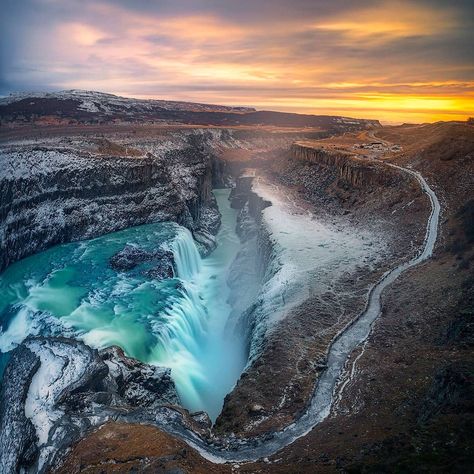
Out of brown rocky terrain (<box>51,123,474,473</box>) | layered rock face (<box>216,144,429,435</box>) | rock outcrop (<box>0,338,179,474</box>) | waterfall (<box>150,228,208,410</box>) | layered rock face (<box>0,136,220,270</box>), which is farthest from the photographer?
layered rock face (<box>0,136,220,270</box>)

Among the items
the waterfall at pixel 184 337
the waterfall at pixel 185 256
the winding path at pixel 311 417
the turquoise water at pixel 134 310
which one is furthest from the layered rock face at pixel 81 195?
the winding path at pixel 311 417

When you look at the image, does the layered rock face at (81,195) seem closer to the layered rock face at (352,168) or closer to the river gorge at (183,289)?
the river gorge at (183,289)

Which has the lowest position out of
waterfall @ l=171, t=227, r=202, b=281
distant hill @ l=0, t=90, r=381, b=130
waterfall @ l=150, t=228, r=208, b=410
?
waterfall @ l=150, t=228, r=208, b=410

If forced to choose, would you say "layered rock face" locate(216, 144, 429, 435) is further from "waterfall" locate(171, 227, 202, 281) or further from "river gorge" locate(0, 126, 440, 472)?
"waterfall" locate(171, 227, 202, 281)

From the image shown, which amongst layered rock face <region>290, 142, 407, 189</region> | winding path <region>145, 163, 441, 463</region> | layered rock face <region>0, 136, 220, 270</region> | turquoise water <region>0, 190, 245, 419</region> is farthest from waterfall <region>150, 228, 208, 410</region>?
layered rock face <region>290, 142, 407, 189</region>

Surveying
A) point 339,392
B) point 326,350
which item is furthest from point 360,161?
point 339,392

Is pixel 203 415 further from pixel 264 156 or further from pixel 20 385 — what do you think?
pixel 264 156
